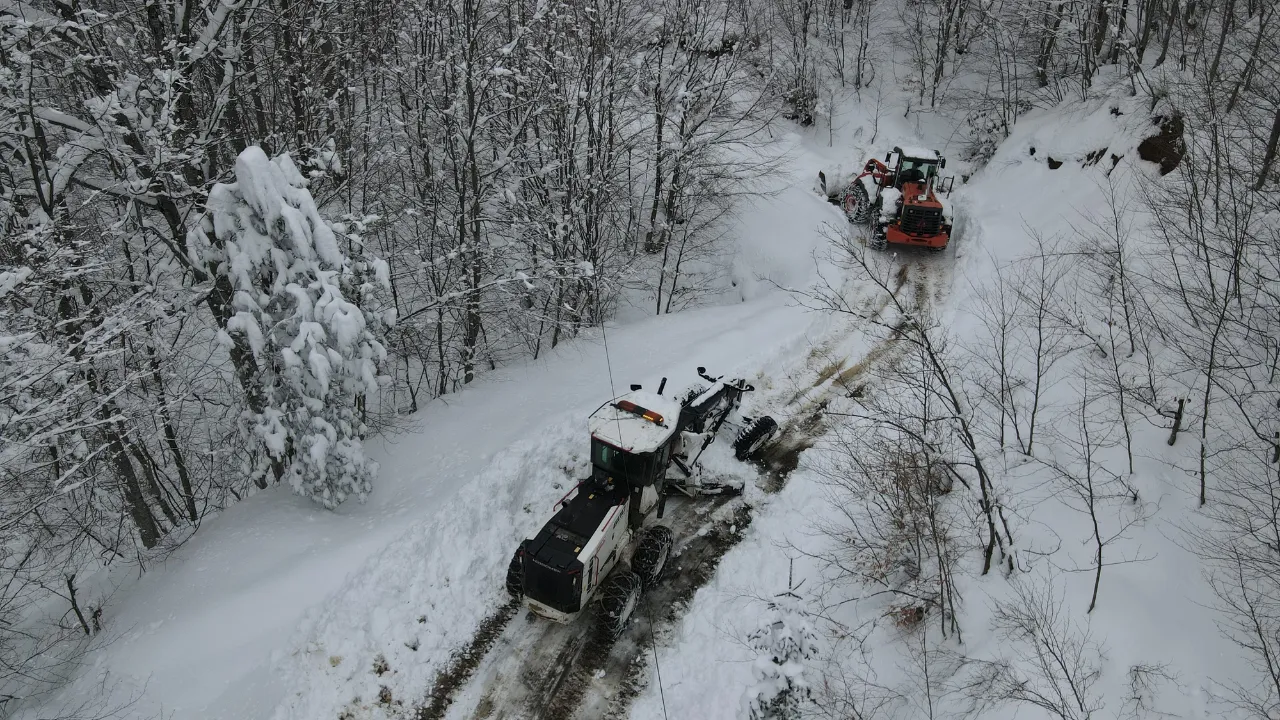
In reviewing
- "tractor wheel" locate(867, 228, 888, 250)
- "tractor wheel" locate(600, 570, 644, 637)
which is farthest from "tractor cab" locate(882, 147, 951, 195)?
"tractor wheel" locate(600, 570, 644, 637)

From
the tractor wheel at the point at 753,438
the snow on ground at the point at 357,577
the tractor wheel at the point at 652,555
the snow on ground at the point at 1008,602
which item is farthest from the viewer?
the tractor wheel at the point at 753,438

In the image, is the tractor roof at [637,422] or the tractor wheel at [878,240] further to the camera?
the tractor wheel at [878,240]

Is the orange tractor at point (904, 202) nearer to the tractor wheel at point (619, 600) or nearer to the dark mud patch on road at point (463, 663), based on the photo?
the tractor wheel at point (619, 600)

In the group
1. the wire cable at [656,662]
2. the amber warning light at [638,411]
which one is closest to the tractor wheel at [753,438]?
the amber warning light at [638,411]

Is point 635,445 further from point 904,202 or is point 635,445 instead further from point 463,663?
point 904,202

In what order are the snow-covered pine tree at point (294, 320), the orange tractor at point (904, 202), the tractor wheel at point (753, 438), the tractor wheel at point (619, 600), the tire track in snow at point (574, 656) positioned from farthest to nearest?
the orange tractor at point (904, 202)
the tractor wheel at point (753, 438)
the tractor wheel at point (619, 600)
the snow-covered pine tree at point (294, 320)
the tire track in snow at point (574, 656)

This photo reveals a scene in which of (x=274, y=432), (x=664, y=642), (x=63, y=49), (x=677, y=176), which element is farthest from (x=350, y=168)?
(x=664, y=642)

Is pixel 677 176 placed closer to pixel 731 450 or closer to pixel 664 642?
pixel 731 450

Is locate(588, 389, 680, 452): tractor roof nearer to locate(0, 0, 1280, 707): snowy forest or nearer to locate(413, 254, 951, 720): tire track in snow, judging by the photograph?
locate(413, 254, 951, 720): tire track in snow
